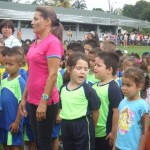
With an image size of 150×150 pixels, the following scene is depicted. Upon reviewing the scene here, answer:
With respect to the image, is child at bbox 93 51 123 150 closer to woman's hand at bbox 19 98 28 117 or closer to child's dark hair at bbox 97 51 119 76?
child's dark hair at bbox 97 51 119 76

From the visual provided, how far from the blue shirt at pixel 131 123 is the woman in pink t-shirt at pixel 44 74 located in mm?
754

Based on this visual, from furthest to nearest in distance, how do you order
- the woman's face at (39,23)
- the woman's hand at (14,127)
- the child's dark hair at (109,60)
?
the woman's hand at (14,127) → the child's dark hair at (109,60) → the woman's face at (39,23)

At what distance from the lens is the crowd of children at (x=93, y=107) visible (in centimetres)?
351

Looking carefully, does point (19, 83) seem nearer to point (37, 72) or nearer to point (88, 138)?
point (37, 72)

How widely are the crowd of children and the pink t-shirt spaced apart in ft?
0.83

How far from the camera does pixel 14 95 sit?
4.61 m

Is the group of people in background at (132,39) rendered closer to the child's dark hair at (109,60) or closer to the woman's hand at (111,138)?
the child's dark hair at (109,60)

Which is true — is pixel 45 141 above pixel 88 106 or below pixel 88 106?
below

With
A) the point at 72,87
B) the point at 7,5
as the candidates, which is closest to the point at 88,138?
the point at 72,87

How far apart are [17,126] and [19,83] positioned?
1.75 ft

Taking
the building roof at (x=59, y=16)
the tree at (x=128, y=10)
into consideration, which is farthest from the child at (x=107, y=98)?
the tree at (x=128, y=10)

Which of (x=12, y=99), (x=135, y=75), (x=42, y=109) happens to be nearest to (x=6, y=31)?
(x=12, y=99)

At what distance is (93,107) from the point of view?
3.78 meters

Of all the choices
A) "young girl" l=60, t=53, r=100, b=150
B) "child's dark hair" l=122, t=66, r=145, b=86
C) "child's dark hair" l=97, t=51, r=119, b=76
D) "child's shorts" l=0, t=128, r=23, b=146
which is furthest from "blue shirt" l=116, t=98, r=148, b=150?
"child's shorts" l=0, t=128, r=23, b=146
